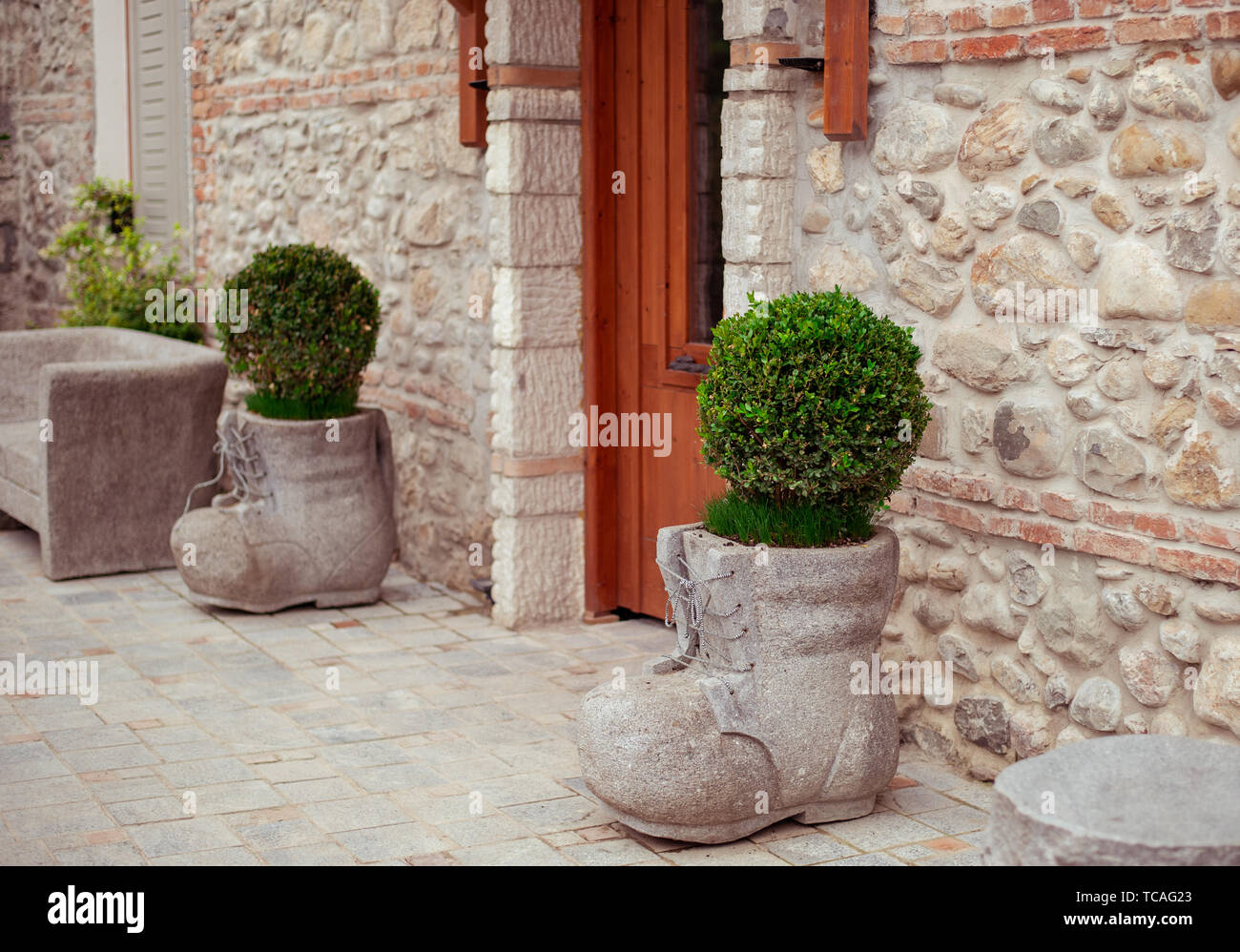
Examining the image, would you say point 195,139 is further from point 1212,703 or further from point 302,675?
point 1212,703

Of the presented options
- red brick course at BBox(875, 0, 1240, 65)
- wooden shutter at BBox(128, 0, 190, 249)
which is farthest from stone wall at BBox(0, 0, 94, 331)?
red brick course at BBox(875, 0, 1240, 65)

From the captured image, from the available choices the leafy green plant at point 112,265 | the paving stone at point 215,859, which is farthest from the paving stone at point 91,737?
the leafy green plant at point 112,265

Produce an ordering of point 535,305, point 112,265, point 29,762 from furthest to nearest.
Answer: point 112,265, point 535,305, point 29,762

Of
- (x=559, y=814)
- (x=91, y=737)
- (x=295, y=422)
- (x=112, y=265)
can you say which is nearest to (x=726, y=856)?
(x=559, y=814)

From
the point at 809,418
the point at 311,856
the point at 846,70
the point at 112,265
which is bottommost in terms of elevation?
the point at 311,856

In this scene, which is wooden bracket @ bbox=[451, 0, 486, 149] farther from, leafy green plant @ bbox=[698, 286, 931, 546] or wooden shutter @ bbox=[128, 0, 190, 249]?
wooden shutter @ bbox=[128, 0, 190, 249]

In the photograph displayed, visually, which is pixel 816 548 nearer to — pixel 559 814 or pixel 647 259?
pixel 559 814

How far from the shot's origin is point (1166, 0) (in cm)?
377

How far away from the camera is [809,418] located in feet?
12.9

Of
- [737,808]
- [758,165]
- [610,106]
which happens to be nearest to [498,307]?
[610,106]

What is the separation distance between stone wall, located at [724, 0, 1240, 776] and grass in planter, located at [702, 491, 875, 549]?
20.0 inches

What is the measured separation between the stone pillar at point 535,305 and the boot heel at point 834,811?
2.38 m

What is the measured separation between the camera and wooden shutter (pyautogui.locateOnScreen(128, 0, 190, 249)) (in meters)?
9.59

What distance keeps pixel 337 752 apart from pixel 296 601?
6.08 ft
